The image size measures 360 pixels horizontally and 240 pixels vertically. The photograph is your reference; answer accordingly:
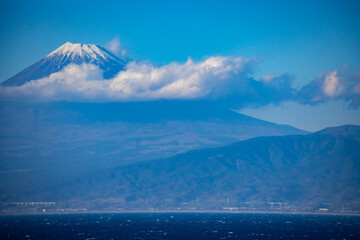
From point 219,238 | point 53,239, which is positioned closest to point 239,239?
point 219,238

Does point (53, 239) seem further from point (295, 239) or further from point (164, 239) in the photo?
point (295, 239)

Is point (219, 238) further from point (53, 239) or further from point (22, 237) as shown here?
point (22, 237)

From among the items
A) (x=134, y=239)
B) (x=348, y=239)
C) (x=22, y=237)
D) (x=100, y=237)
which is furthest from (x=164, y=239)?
(x=348, y=239)

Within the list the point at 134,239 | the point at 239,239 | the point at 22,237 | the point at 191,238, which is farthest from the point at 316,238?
the point at 22,237

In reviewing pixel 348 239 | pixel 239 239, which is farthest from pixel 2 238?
pixel 348 239

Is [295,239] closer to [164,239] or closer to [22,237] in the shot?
[164,239]

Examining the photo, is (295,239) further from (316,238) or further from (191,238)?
(191,238)
